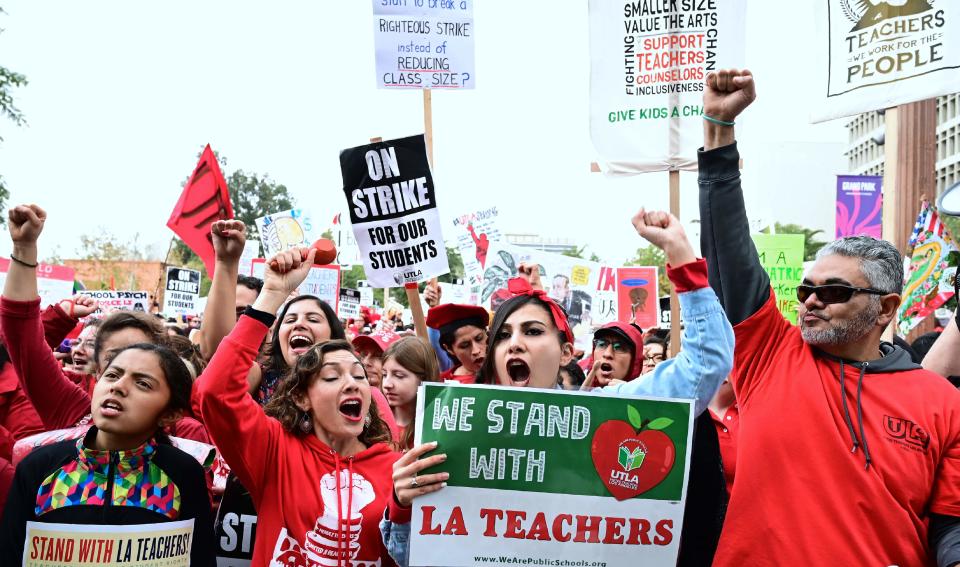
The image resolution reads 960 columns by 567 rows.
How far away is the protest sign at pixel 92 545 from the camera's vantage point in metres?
2.86

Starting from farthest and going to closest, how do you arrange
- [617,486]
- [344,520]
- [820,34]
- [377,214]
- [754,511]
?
[820,34]
[377,214]
[344,520]
[754,511]
[617,486]

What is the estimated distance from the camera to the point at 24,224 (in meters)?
3.41

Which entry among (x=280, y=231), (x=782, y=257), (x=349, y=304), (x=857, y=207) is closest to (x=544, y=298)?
(x=782, y=257)

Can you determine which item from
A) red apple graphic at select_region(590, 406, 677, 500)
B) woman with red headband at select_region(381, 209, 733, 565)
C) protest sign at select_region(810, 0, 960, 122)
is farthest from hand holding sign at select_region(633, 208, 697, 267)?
protest sign at select_region(810, 0, 960, 122)

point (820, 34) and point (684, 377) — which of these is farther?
point (820, 34)

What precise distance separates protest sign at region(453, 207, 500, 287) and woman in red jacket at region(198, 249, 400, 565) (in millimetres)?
11497

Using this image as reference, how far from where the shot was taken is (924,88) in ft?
19.6

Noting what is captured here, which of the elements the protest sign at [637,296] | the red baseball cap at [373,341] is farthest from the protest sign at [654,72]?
the protest sign at [637,296]

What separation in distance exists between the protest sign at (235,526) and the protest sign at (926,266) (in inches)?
240

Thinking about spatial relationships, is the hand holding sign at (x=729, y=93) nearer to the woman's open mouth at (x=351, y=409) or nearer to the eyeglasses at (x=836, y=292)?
the eyeglasses at (x=836, y=292)

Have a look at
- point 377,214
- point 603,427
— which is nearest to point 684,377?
point 603,427

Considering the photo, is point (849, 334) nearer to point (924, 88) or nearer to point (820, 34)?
point (924, 88)

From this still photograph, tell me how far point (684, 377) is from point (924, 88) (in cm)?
445

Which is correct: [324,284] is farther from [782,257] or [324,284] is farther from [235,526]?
[235,526]
